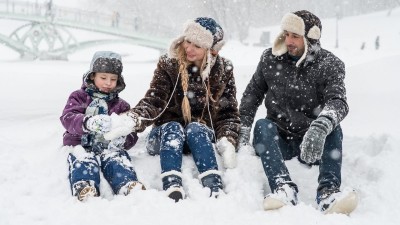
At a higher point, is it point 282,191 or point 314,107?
point 314,107

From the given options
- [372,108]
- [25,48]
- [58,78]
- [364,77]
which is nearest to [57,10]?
[25,48]

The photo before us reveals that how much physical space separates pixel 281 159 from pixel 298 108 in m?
0.74

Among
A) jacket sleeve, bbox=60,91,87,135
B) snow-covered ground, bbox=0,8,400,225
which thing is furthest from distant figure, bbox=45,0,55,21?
jacket sleeve, bbox=60,91,87,135

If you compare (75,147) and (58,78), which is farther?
(58,78)

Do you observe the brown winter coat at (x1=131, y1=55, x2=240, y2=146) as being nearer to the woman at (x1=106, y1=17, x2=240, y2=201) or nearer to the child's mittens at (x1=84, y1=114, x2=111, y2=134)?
the woman at (x1=106, y1=17, x2=240, y2=201)

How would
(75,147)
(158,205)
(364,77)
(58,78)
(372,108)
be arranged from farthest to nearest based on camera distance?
(58,78) → (364,77) → (372,108) → (75,147) → (158,205)

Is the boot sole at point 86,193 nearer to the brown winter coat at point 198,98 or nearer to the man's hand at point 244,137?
the brown winter coat at point 198,98

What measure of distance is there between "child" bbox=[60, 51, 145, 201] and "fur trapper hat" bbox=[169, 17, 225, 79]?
22.2 inches

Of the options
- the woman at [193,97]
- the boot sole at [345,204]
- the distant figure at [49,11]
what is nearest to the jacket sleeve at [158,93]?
the woman at [193,97]

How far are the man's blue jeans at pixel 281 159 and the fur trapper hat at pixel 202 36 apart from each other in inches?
30.4

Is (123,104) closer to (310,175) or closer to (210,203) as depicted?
(210,203)

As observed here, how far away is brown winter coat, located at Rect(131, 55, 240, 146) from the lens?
3.72m

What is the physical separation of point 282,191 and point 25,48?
74.8ft

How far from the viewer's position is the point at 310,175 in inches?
145
